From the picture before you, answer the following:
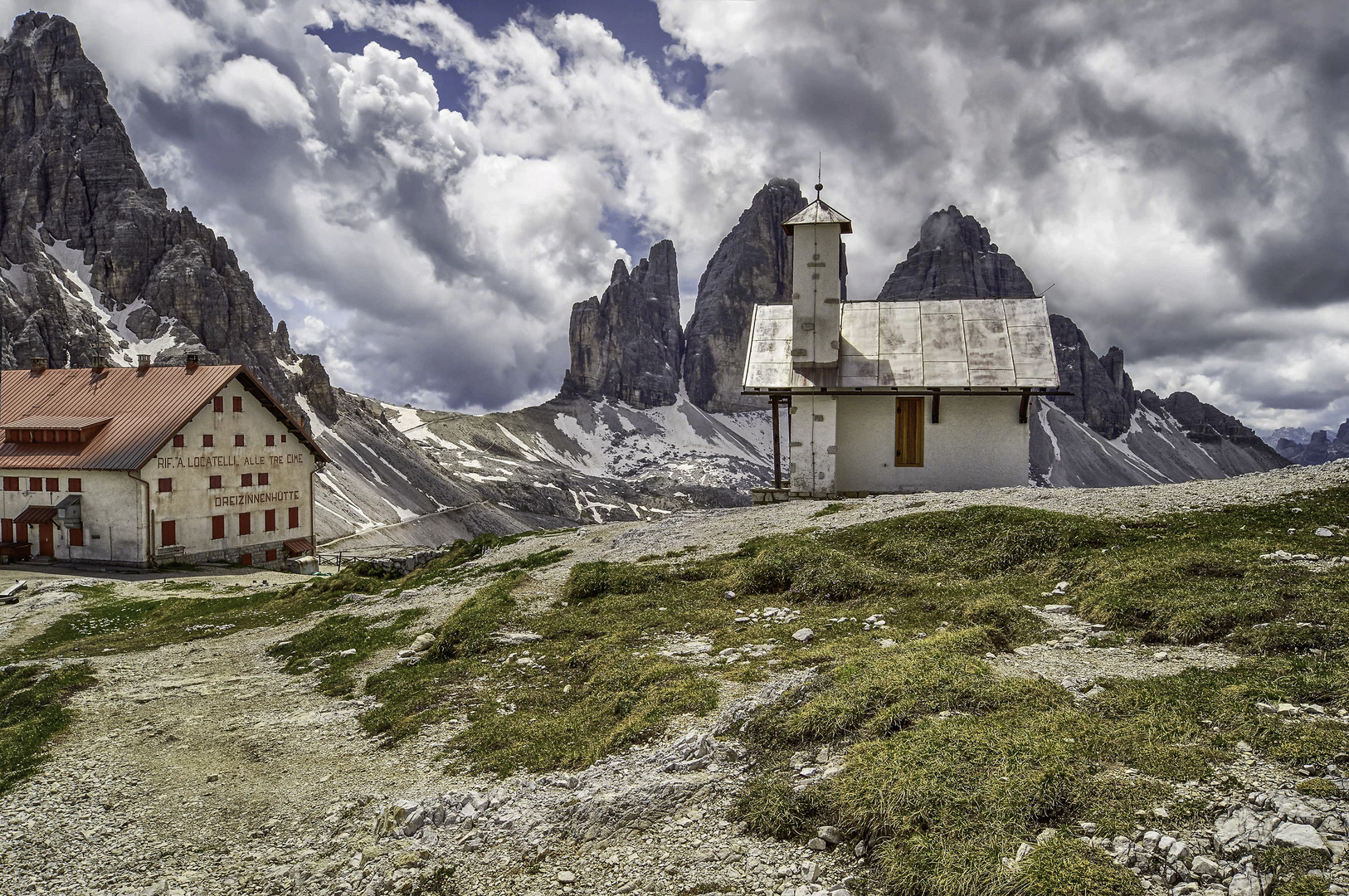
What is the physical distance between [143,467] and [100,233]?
474 feet

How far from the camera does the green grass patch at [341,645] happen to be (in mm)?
16375

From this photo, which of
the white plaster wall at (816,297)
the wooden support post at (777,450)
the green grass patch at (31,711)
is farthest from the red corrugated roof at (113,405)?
the white plaster wall at (816,297)

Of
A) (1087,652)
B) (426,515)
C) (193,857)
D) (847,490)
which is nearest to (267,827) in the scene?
(193,857)

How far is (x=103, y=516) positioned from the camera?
4538cm

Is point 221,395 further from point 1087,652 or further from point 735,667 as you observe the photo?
point 1087,652

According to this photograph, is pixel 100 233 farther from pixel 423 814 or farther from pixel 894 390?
pixel 423 814

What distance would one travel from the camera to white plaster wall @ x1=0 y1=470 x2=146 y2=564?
44.7 m

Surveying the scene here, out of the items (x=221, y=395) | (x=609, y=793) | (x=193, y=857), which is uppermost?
(x=221, y=395)

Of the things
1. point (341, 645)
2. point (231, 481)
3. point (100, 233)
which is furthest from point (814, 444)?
point (100, 233)

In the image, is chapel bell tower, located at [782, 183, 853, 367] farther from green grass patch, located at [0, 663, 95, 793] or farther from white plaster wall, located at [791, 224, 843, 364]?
green grass patch, located at [0, 663, 95, 793]

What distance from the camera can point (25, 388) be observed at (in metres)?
52.4

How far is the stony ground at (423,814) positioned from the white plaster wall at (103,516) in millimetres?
34895

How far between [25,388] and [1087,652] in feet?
221

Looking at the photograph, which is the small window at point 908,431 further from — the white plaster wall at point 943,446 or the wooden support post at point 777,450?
the wooden support post at point 777,450
